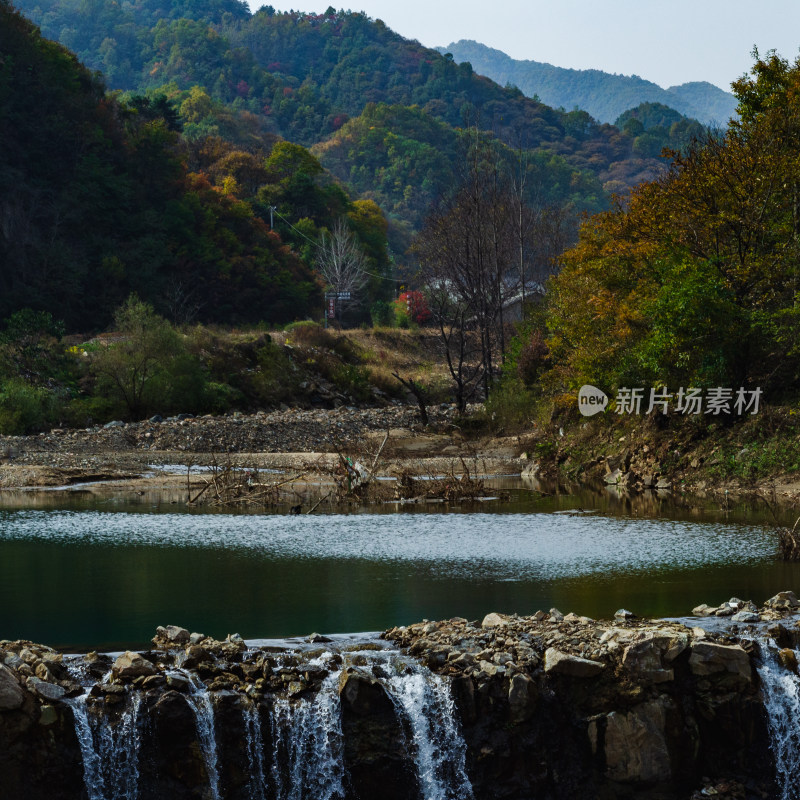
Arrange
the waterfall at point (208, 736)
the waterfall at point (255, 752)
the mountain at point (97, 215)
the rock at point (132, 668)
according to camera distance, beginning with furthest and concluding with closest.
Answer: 1. the mountain at point (97, 215)
2. the rock at point (132, 668)
3. the waterfall at point (255, 752)
4. the waterfall at point (208, 736)

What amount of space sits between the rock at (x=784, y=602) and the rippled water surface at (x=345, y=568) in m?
1.33

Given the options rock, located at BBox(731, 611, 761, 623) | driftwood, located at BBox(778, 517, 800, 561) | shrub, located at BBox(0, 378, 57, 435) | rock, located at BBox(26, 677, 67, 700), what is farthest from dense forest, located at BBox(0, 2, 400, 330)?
rock, located at BBox(731, 611, 761, 623)

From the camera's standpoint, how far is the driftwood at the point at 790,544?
16234mm

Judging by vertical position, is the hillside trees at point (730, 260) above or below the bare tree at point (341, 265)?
below

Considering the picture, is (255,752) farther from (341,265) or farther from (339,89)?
(339,89)

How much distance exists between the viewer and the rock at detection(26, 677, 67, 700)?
8.72m

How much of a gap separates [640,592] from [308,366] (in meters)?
37.3

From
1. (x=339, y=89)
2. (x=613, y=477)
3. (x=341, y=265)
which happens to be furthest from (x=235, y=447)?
(x=339, y=89)

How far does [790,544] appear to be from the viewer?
16.3 meters

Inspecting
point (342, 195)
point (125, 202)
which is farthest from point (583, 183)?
point (125, 202)

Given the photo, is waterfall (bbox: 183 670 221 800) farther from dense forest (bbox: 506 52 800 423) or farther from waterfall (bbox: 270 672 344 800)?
dense forest (bbox: 506 52 800 423)

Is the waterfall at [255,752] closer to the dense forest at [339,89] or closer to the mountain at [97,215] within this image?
the mountain at [97,215]

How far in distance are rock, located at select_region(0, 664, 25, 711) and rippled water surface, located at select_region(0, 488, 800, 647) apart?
10.7 feet

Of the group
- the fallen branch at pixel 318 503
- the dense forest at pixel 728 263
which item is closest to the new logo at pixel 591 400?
the dense forest at pixel 728 263
